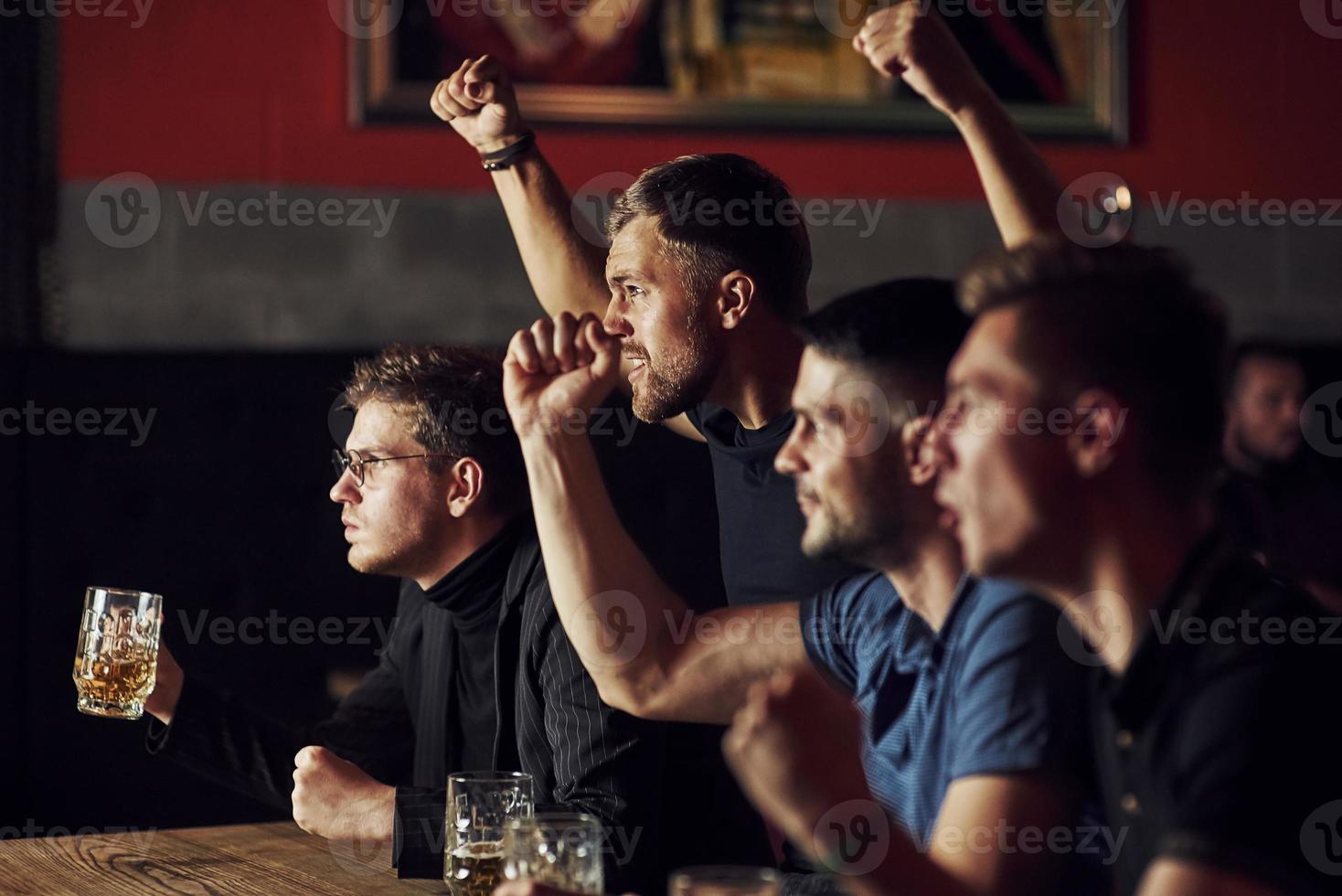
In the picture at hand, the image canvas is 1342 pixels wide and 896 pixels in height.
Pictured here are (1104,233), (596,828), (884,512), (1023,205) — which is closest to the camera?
(596,828)

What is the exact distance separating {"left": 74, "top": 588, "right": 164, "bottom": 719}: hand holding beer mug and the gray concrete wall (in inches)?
56.7

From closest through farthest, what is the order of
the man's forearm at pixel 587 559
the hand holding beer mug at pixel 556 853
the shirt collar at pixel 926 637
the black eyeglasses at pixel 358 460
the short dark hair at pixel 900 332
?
the hand holding beer mug at pixel 556 853 < the shirt collar at pixel 926 637 < the short dark hair at pixel 900 332 < the man's forearm at pixel 587 559 < the black eyeglasses at pixel 358 460

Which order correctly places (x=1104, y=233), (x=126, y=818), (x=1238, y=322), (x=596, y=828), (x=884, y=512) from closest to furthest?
(x=596, y=828) < (x=884, y=512) < (x=1104, y=233) < (x=126, y=818) < (x=1238, y=322)

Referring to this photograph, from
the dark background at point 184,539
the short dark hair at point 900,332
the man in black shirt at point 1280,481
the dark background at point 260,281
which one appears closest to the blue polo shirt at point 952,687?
the short dark hair at point 900,332

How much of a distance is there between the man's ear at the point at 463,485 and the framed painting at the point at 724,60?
55.3 inches

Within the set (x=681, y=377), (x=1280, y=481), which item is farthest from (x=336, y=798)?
(x=1280, y=481)

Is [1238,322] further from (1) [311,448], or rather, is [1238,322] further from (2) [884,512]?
(2) [884,512]

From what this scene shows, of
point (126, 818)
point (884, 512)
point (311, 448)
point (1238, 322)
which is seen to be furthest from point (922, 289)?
point (1238, 322)

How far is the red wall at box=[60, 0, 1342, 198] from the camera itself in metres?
3.22

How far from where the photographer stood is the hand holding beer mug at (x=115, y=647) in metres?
1.84

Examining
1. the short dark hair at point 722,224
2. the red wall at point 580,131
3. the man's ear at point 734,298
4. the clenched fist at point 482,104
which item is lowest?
the man's ear at point 734,298

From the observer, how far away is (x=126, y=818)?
9.60 feet

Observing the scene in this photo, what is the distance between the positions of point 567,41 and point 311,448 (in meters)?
0.99

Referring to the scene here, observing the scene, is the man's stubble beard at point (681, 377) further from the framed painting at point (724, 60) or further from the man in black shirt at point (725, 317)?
the framed painting at point (724, 60)
